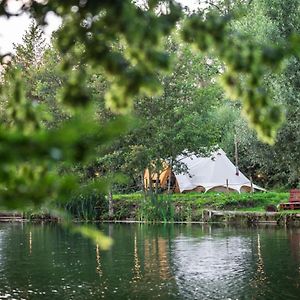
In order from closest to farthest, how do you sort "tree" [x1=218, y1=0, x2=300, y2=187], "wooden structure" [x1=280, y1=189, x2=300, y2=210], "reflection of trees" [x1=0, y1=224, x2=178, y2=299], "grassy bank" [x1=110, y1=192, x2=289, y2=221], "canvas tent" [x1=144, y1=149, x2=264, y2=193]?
"reflection of trees" [x1=0, y1=224, x2=178, y2=299] < "tree" [x1=218, y1=0, x2=300, y2=187] < "wooden structure" [x1=280, y1=189, x2=300, y2=210] < "grassy bank" [x1=110, y1=192, x2=289, y2=221] < "canvas tent" [x1=144, y1=149, x2=264, y2=193]

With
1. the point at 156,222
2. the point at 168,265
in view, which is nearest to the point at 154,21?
the point at 168,265

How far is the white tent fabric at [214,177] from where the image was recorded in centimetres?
4294

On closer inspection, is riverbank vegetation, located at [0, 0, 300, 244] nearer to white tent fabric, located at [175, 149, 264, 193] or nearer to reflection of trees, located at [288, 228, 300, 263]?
reflection of trees, located at [288, 228, 300, 263]

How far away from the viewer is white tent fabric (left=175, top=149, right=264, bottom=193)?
42938mm

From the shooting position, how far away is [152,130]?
39094 mm

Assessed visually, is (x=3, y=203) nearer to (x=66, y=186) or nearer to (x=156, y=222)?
(x=66, y=186)

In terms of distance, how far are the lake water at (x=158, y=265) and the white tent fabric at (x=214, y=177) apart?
11674mm

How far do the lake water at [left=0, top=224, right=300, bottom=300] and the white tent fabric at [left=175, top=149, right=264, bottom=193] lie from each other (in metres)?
11.7

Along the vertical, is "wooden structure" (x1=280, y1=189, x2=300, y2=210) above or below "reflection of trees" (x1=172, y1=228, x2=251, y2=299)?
above

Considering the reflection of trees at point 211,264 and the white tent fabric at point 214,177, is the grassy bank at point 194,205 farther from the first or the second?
the reflection of trees at point 211,264

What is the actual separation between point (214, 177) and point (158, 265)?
23.6 metres

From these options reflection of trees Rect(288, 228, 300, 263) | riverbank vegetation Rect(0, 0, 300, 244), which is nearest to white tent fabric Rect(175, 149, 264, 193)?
reflection of trees Rect(288, 228, 300, 263)

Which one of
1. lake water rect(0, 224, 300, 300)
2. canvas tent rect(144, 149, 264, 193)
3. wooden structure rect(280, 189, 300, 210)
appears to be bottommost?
lake water rect(0, 224, 300, 300)

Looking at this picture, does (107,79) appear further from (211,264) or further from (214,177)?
(214,177)
